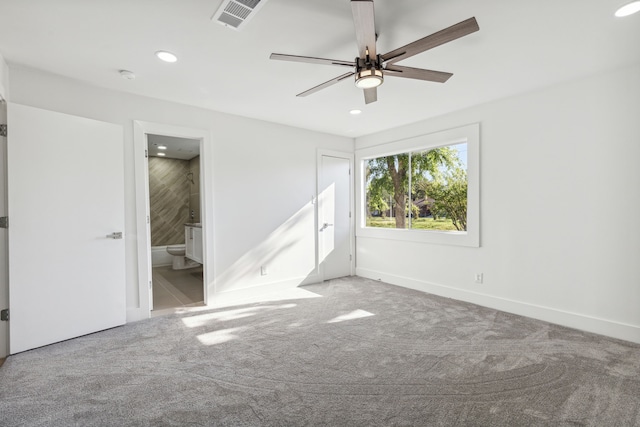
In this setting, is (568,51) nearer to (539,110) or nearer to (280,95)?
(539,110)

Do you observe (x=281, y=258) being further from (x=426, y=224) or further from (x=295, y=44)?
(x=295, y=44)

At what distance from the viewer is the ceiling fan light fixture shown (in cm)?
221

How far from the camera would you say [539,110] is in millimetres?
3402

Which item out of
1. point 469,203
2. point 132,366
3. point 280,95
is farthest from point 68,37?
point 469,203

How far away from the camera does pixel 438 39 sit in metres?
1.92

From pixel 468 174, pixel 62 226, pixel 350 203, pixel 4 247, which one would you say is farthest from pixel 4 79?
pixel 468 174

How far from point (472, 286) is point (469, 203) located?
1059mm

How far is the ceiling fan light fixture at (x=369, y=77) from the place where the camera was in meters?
2.21

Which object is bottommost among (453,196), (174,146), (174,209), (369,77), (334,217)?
(334,217)

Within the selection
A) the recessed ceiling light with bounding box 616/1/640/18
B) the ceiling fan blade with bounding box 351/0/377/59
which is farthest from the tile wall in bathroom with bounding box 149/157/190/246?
the recessed ceiling light with bounding box 616/1/640/18

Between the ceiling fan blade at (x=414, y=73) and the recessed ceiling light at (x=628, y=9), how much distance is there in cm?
104

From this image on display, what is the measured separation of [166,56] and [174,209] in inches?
205

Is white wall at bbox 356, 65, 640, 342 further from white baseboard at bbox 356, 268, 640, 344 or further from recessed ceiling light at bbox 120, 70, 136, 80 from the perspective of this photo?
recessed ceiling light at bbox 120, 70, 136, 80

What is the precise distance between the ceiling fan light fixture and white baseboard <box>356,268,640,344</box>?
9.90ft
